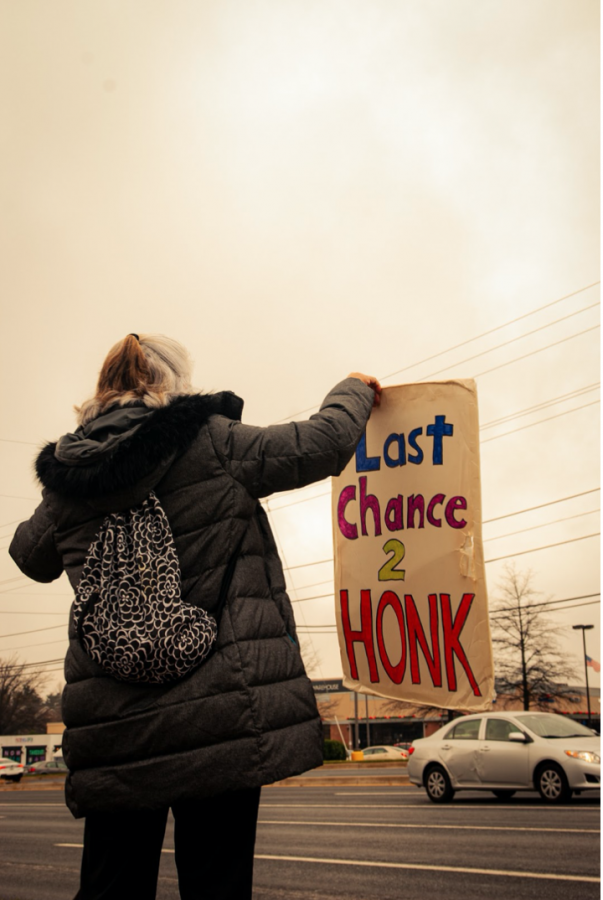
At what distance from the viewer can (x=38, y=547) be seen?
2293 millimetres

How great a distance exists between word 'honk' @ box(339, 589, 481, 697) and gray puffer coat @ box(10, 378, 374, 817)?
1169 mm

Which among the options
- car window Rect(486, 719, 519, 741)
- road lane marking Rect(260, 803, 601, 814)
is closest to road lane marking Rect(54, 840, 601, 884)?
road lane marking Rect(260, 803, 601, 814)

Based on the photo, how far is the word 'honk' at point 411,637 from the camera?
10.5 ft

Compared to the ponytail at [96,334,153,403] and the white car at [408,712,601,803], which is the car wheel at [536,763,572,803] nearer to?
the white car at [408,712,601,803]

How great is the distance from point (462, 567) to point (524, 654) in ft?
117

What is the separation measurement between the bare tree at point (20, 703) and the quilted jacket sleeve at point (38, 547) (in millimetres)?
46943

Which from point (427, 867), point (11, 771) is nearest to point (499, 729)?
point (427, 867)

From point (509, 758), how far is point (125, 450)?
38.3 feet

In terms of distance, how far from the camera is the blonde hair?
2275 mm

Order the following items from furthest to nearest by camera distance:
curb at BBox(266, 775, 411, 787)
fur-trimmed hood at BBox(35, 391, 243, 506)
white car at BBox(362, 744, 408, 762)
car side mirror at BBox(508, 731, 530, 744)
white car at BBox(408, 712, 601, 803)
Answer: white car at BBox(362, 744, 408, 762) < curb at BBox(266, 775, 411, 787) < car side mirror at BBox(508, 731, 530, 744) < white car at BBox(408, 712, 601, 803) < fur-trimmed hood at BBox(35, 391, 243, 506)

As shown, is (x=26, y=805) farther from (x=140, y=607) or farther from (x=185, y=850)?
(x=140, y=607)

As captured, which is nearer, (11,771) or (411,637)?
(411,637)

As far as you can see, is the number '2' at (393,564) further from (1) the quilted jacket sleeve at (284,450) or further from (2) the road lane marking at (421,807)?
(2) the road lane marking at (421,807)

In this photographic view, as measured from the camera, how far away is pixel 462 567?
3.22 metres
